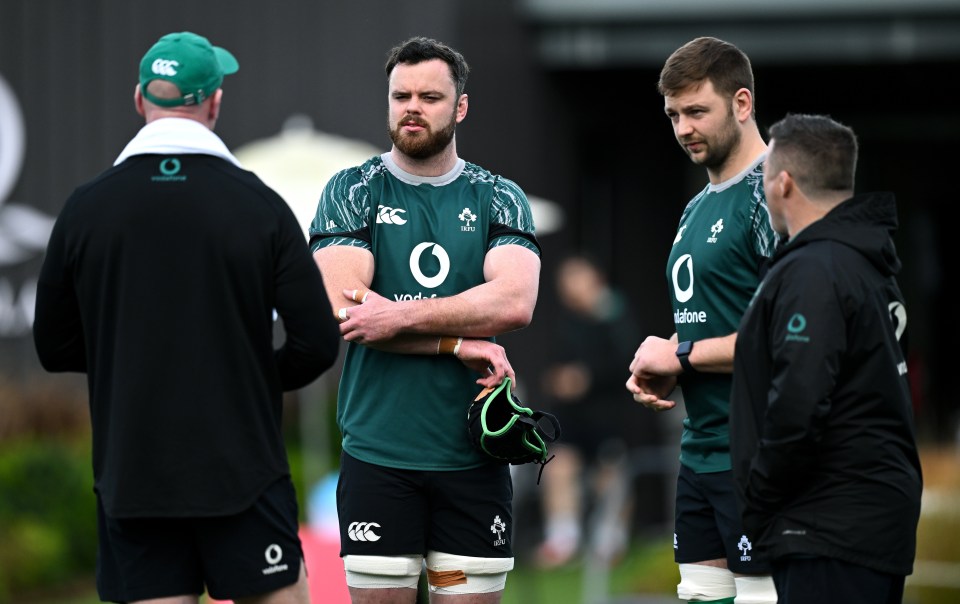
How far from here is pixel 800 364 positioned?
13.3ft

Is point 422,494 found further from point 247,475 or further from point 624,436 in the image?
point 624,436

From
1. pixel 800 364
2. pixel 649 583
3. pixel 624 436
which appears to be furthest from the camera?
pixel 624 436

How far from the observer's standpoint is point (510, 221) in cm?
515

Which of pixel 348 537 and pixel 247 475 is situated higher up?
pixel 247 475

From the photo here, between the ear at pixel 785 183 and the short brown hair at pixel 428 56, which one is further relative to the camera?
the short brown hair at pixel 428 56

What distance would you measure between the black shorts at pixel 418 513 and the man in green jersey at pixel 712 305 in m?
0.66

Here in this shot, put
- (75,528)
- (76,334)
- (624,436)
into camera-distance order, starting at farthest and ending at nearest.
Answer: (624,436)
(75,528)
(76,334)

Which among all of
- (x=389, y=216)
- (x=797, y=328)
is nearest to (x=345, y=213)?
(x=389, y=216)

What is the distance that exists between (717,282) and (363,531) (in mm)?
1481

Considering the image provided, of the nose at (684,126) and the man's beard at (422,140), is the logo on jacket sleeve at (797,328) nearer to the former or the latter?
the nose at (684,126)

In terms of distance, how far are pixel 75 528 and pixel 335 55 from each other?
4.89 meters

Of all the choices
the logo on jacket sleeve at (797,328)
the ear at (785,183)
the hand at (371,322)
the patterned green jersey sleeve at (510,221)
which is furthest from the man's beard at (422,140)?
the logo on jacket sleeve at (797,328)

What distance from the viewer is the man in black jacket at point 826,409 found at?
13.4ft

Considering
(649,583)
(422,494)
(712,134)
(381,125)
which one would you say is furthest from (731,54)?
A: (381,125)
